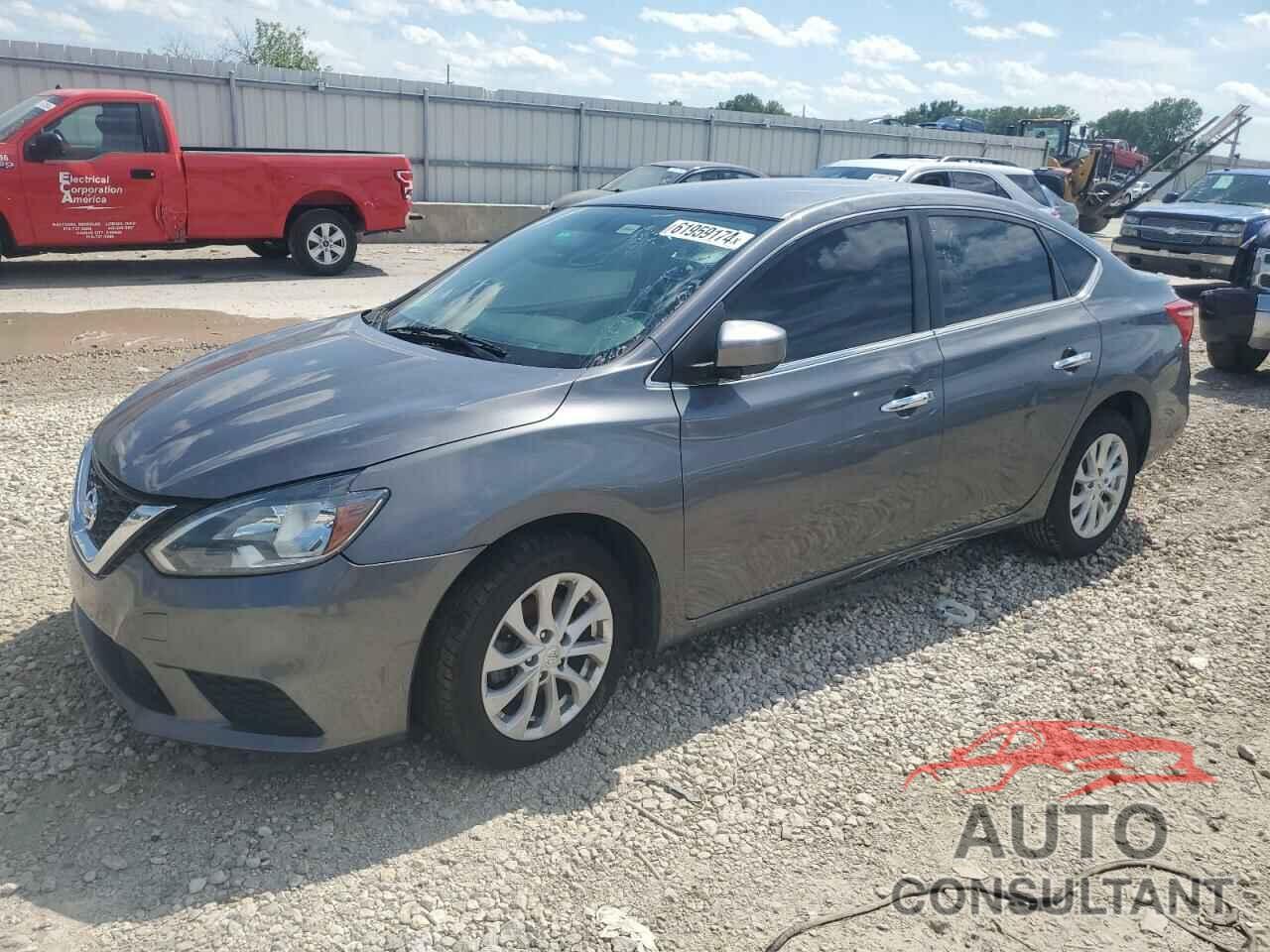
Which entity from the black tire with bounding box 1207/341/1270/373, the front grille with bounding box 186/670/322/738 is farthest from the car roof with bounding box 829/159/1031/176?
the front grille with bounding box 186/670/322/738

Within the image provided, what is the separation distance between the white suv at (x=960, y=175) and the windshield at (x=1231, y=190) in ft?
14.2

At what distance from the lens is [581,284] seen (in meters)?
3.79

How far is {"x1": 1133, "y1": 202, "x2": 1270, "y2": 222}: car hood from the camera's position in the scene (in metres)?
15.4

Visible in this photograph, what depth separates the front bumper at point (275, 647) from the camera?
2699 millimetres

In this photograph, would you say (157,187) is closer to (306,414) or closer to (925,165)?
(925,165)

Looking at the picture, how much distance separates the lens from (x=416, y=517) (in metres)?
2.79

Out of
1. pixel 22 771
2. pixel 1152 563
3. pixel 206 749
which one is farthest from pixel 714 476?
pixel 1152 563

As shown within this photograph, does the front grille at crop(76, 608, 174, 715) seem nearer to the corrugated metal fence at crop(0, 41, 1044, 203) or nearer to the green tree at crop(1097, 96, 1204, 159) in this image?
the corrugated metal fence at crop(0, 41, 1044, 203)

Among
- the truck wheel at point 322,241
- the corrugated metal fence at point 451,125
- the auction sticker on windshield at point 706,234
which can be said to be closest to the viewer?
the auction sticker on windshield at point 706,234

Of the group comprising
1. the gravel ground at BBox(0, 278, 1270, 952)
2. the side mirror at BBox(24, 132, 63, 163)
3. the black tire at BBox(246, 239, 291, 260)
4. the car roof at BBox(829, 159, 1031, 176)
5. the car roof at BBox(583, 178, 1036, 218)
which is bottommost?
the gravel ground at BBox(0, 278, 1270, 952)

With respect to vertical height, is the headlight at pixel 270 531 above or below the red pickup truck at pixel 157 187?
below

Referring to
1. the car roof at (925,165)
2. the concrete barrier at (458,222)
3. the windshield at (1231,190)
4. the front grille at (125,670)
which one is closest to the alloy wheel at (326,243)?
the concrete barrier at (458,222)

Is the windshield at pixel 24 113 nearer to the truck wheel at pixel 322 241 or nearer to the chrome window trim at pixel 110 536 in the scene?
the truck wheel at pixel 322 241

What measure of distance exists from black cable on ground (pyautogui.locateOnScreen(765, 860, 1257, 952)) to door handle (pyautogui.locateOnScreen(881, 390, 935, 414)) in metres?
1.65
